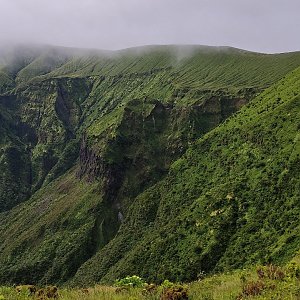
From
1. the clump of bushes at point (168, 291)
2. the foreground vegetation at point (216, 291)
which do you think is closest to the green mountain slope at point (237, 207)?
the foreground vegetation at point (216, 291)

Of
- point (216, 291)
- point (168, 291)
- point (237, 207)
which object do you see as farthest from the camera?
point (237, 207)

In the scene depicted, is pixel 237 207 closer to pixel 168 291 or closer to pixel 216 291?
pixel 216 291

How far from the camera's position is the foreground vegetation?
52.3 ft

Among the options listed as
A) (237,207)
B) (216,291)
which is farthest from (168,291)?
(237,207)

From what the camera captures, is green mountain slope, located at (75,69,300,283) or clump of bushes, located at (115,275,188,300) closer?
clump of bushes, located at (115,275,188,300)

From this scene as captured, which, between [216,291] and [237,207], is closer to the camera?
[216,291]

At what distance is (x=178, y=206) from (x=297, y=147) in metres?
68.4

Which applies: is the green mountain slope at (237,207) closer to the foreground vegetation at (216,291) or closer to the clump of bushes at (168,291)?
the foreground vegetation at (216,291)

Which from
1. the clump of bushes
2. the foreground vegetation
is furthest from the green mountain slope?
the clump of bushes

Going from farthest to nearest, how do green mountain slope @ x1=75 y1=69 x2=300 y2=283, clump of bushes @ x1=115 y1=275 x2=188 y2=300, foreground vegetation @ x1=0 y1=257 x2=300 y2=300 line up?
green mountain slope @ x1=75 y1=69 x2=300 y2=283 < clump of bushes @ x1=115 y1=275 x2=188 y2=300 < foreground vegetation @ x1=0 y1=257 x2=300 y2=300

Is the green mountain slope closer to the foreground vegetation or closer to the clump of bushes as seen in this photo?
the foreground vegetation

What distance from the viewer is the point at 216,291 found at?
56.7 ft

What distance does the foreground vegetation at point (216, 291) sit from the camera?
15.9 meters

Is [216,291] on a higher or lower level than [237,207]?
higher
